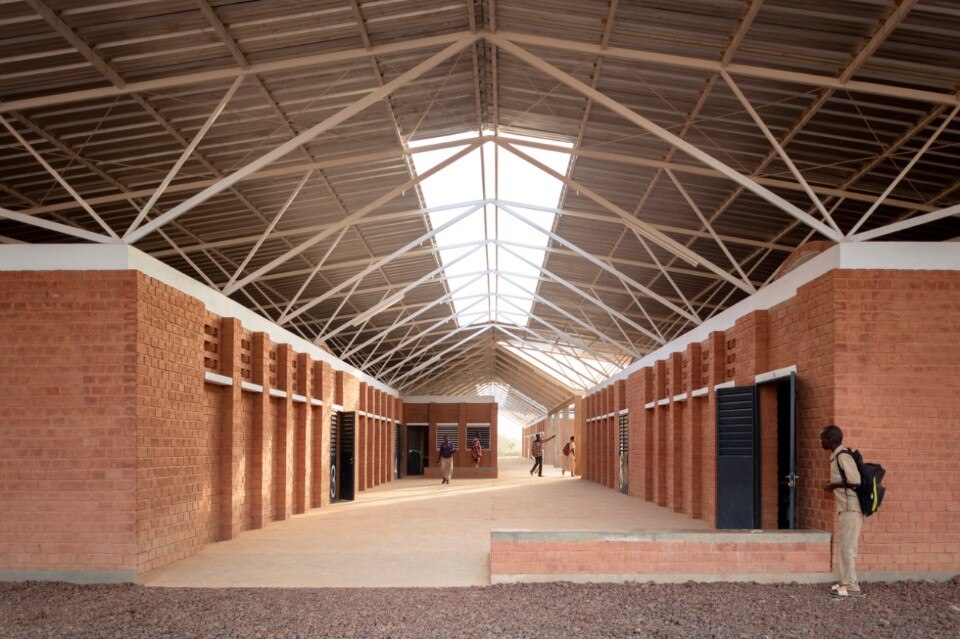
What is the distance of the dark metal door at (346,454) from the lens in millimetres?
22156

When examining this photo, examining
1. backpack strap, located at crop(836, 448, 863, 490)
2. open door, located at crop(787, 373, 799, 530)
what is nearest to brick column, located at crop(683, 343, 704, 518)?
open door, located at crop(787, 373, 799, 530)

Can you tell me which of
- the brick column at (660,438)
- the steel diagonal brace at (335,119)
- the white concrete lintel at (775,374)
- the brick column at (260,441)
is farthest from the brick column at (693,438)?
the steel diagonal brace at (335,119)

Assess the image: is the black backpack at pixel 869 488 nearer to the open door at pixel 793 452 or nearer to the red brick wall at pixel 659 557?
the red brick wall at pixel 659 557

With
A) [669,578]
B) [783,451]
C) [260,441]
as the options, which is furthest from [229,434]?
[783,451]

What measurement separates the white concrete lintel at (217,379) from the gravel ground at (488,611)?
3891mm

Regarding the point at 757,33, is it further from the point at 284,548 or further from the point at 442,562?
the point at 284,548

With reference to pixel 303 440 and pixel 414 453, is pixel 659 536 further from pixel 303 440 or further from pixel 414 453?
pixel 414 453

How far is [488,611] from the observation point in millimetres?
7766

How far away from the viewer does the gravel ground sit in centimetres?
709

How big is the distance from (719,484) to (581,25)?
22.2ft

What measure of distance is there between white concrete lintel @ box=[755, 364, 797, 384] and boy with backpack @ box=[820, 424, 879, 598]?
2391 millimetres

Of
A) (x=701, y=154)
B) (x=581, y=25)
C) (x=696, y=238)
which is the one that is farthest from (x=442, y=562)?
(x=696, y=238)

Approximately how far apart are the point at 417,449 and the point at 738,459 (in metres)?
29.6

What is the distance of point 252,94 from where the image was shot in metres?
11.3
